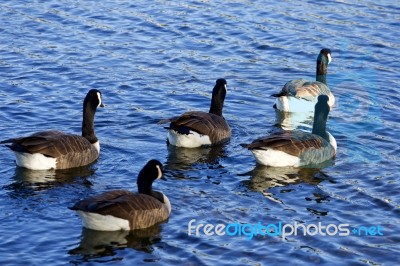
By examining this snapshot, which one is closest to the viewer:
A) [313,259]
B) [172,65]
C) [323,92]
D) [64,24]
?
[313,259]

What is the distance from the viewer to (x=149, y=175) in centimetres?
1497

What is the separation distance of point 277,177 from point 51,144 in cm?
406

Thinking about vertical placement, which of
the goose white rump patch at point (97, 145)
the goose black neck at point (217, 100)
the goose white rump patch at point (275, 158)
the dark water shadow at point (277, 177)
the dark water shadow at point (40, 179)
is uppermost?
the goose black neck at point (217, 100)

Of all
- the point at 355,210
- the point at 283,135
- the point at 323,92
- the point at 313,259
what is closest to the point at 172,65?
the point at 323,92

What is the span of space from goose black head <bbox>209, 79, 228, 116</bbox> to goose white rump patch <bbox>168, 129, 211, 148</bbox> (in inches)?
48.6

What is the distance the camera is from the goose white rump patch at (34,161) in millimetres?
16625

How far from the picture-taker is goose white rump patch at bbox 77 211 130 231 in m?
14.0

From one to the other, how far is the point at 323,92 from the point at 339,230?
750cm

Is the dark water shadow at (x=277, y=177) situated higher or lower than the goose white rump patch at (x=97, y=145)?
lower

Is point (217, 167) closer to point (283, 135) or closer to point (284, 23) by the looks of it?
point (283, 135)

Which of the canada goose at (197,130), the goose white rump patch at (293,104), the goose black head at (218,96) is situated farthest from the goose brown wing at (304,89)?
the canada goose at (197,130)

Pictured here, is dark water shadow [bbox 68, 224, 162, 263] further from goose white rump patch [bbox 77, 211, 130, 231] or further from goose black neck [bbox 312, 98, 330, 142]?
goose black neck [bbox 312, 98, 330, 142]

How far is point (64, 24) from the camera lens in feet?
88.6

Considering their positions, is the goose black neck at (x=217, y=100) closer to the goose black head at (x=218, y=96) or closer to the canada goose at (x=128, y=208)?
the goose black head at (x=218, y=96)
